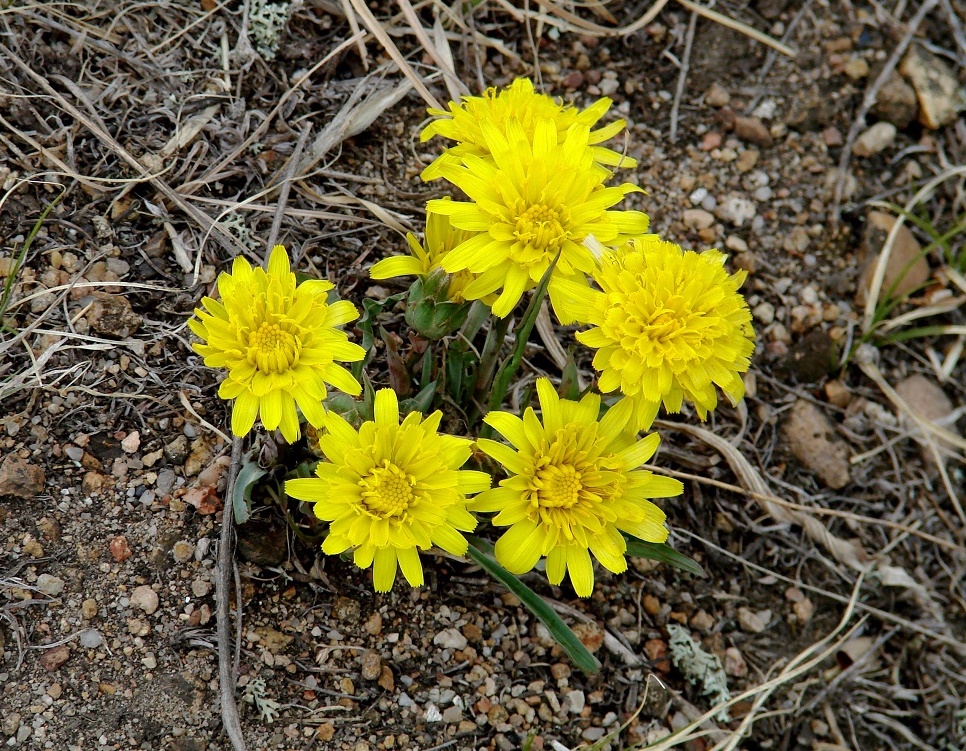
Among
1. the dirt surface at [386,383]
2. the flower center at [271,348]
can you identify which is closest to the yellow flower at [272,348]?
the flower center at [271,348]

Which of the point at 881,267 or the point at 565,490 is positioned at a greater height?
the point at 881,267

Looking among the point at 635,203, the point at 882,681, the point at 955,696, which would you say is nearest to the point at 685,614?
the point at 882,681

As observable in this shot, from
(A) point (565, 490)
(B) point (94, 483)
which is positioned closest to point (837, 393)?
(A) point (565, 490)

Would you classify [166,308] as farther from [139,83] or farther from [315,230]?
[139,83]

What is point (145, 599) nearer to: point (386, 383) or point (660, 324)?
point (386, 383)

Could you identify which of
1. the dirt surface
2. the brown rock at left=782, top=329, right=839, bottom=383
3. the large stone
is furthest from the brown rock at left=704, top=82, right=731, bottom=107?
the brown rock at left=782, top=329, right=839, bottom=383

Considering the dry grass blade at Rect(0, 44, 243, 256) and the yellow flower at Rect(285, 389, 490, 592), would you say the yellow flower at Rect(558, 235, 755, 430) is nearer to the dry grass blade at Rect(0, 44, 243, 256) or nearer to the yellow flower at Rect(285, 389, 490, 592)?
the yellow flower at Rect(285, 389, 490, 592)
